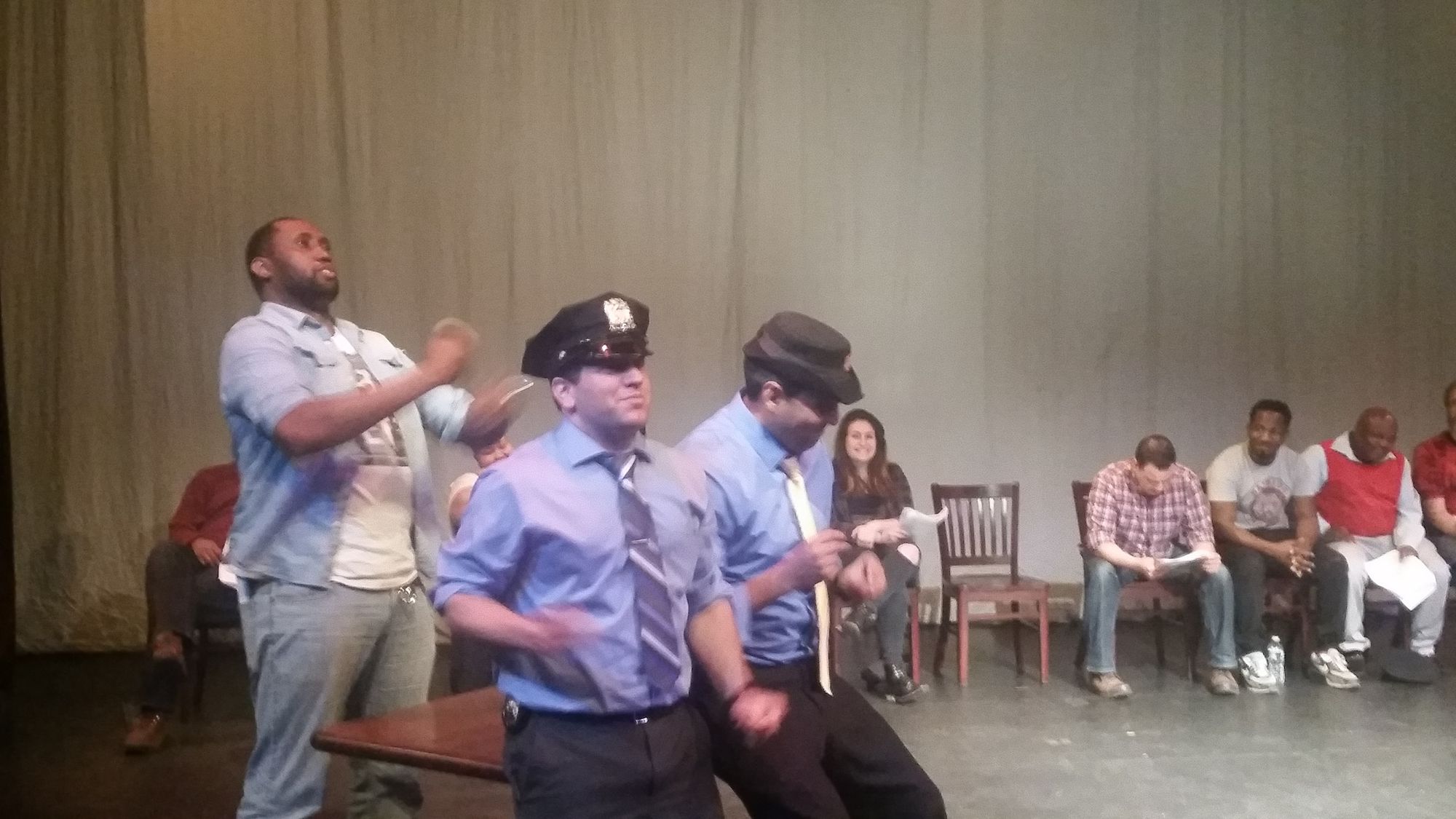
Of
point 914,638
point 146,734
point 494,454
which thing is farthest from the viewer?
point 914,638

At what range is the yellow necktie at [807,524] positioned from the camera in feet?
7.68

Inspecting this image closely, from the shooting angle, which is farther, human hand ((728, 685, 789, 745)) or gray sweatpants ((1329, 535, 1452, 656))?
gray sweatpants ((1329, 535, 1452, 656))

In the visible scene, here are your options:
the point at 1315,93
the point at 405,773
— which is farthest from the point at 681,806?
the point at 1315,93

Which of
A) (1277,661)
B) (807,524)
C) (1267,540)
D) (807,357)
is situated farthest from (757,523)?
(1267,540)

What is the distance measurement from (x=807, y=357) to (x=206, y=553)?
3.47 meters

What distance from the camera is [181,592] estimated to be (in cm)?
471

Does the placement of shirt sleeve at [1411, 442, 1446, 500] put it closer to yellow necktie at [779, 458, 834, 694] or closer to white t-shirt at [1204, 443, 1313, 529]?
white t-shirt at [1204, 443, 1313, 529]

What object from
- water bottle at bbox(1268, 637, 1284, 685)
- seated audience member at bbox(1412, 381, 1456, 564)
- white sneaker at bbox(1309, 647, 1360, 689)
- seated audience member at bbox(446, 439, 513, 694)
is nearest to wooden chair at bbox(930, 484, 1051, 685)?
water bottle at bbox(1268, 637, 1284, 685)

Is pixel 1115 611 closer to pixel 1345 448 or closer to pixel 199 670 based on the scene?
pixel 1345 448

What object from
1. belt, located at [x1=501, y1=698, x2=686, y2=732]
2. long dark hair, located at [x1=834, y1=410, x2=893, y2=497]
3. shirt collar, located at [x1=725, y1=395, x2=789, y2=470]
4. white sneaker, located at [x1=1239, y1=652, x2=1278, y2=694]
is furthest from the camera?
long dark hair, located at [x1=834, y1=410, x2=893, y2=497]

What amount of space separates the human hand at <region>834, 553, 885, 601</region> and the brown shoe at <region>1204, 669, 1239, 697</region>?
3327 mm

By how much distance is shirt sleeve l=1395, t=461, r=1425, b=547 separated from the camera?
5484mm

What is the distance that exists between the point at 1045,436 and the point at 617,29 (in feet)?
10.4

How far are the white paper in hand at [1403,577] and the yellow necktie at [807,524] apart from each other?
13.1ft
